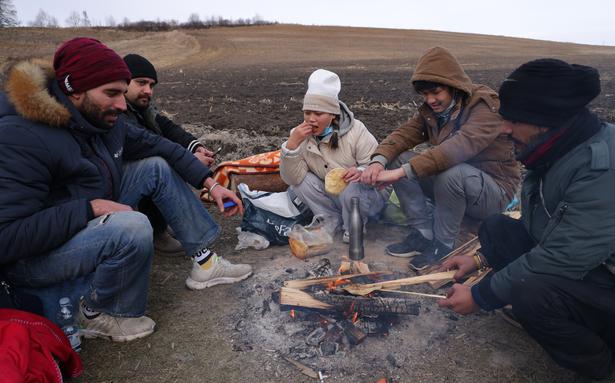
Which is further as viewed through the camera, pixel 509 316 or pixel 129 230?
pixel 509 316

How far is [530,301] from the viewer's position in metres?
2.38

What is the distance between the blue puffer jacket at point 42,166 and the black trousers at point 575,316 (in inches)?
103

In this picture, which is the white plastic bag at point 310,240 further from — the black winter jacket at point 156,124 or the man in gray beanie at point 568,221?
the man in gray beanie at point 568,221

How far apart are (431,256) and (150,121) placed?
2.93 metres

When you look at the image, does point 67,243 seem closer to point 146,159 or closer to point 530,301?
point 146,159

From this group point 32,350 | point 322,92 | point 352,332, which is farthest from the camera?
point 322,92

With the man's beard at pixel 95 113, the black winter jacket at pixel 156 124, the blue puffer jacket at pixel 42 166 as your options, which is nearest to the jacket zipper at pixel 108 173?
the blue puffer jacket at pixel 42 166

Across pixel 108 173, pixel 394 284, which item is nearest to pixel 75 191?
pixel 108 173

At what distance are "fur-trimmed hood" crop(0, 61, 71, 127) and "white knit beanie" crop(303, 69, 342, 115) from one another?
2.06 m

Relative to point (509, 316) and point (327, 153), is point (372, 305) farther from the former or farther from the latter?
point (327, 153)

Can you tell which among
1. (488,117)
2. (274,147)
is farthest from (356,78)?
(488,117)

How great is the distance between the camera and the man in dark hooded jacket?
8.20 ft

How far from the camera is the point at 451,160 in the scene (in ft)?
12.4

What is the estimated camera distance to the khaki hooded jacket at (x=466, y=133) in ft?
12.2
